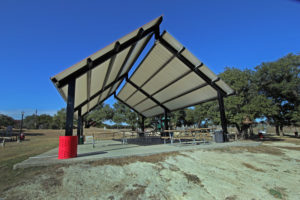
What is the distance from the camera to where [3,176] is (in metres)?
3.58

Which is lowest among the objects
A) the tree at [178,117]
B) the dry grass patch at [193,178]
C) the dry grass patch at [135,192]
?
the dry grass patch at [193,178]

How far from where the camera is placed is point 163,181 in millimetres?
3311

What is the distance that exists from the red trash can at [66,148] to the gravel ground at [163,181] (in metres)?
0.83

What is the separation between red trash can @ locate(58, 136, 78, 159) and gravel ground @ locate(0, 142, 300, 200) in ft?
2.71

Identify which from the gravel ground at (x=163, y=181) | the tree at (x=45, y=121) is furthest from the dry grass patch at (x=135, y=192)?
the tree at (x=45, y=121)

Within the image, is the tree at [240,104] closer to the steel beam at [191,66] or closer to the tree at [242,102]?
the tree at [242,102]

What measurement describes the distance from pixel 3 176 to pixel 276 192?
21.1 feet

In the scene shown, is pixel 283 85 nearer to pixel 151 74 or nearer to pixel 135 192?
pixel 151 74

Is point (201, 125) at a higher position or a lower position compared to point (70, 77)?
lower

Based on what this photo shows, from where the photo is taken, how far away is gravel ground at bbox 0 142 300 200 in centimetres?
272

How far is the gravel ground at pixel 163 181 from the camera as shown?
272 centimetres

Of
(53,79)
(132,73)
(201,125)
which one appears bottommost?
(201,125)

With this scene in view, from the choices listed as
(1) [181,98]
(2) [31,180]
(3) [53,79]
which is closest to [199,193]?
(2) [31,180]

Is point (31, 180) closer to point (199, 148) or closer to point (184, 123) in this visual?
point (199, 148)
